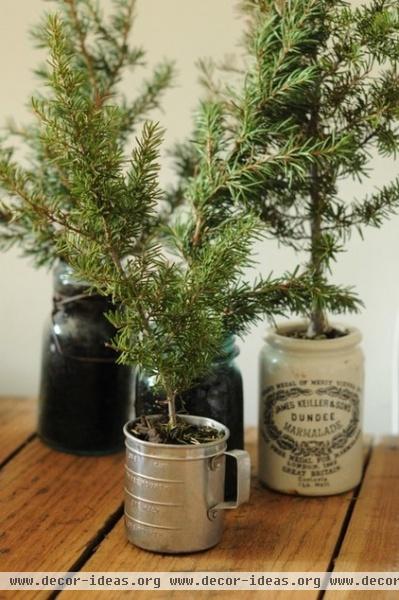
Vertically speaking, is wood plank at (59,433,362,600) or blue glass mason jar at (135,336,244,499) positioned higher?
blue glass mason jar at (135,336,244,499)

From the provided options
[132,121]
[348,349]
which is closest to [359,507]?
[348,349]

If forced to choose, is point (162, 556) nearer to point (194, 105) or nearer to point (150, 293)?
point (150, 293)

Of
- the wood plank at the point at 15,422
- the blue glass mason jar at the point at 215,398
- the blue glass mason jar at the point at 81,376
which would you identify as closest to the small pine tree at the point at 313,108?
the blue glass mason jar at the point at 215,398

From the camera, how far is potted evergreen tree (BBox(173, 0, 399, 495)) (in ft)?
3.13

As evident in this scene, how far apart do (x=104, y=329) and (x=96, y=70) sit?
29 centimetres

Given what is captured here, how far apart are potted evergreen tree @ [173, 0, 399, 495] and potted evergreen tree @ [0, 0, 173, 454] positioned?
0.45ft

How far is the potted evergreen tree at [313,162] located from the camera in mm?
955

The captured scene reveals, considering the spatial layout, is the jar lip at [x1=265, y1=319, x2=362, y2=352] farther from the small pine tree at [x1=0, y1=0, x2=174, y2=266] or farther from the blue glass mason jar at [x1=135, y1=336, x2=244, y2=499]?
the small pine tree at [x1=0, y1=0, x2=174, y2=266]

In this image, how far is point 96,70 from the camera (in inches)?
45.9

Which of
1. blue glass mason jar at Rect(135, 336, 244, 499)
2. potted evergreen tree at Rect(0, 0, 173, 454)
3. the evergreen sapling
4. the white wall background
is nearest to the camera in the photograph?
the evergreen sapling

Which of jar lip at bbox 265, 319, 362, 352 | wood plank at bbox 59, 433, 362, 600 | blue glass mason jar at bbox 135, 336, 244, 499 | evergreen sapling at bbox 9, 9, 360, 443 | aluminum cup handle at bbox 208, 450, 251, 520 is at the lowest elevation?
wood plank at bbox 59, 433, 362, 600

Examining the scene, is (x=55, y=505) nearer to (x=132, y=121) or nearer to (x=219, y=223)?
(x=219, y=223)

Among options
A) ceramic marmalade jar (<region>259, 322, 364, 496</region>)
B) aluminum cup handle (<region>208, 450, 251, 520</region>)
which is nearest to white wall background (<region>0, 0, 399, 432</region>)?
ceramic marmalade jar (<region>259, 322, 364, 496</region>)

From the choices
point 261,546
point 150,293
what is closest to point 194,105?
point 150,293
